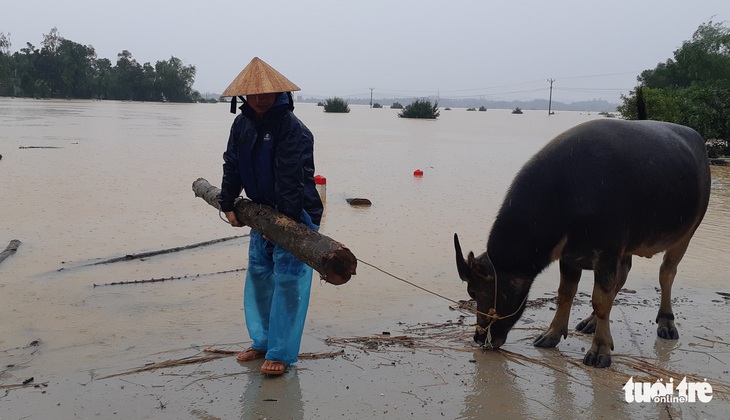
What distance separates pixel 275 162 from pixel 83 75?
3236 inches

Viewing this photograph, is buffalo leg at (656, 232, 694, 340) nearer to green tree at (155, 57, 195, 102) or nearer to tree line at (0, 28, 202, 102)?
tree line at (0, 28, 202, 102)

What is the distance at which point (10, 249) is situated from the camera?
6.53m

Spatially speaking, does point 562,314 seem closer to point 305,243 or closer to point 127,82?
point 305,243

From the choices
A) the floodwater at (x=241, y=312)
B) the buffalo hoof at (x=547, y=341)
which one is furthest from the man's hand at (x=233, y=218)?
the buffalo hoof at (x=547, y=341)

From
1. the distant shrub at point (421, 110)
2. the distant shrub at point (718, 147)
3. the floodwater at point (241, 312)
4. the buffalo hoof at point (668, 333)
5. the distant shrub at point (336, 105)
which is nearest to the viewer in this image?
the floodwater at point (241, 312)

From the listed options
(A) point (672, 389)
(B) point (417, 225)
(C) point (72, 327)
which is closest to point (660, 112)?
(B) point (417, 225)

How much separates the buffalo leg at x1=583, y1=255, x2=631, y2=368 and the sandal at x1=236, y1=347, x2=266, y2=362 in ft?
7.40

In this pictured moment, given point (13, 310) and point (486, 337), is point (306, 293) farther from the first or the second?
point (13, 310)

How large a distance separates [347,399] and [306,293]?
743 millimetres

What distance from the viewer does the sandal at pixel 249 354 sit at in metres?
4.12

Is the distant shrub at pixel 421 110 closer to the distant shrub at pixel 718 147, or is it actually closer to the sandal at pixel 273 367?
the distant shrub at pixel 718 147

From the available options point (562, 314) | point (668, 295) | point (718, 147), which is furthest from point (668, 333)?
point (718, 147)

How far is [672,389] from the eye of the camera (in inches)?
154

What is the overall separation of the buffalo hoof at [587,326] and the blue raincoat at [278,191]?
237 centimetres
